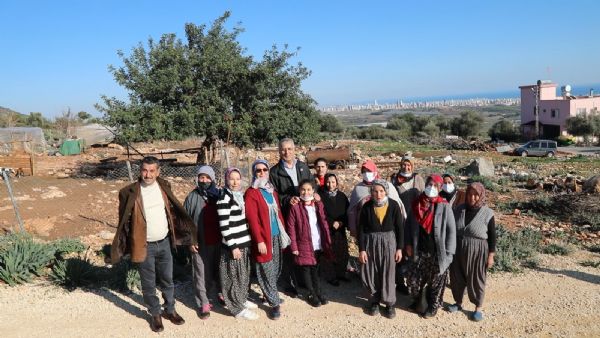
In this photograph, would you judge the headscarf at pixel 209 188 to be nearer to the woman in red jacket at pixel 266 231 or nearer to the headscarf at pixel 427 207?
the woman in red jacket at pixel 266 231

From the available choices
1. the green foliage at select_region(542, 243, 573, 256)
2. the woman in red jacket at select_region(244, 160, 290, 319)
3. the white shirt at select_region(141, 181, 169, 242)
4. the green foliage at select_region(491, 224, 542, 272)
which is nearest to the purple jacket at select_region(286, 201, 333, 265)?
the woman in red jacket at select_region(244, 160, 290, 319)

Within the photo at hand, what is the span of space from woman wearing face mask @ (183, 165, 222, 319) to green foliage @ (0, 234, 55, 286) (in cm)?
262

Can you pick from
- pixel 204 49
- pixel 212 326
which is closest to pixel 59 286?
pixel 212 326

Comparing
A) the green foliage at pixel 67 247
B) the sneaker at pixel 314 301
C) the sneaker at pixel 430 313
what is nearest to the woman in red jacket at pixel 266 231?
the sneaker at pixel 314 301

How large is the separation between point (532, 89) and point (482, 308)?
2022 inches

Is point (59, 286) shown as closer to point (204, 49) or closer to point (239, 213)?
point (239, 213)

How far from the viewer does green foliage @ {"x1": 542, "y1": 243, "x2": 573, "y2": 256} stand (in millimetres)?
7004

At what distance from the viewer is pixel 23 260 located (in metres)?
5.99

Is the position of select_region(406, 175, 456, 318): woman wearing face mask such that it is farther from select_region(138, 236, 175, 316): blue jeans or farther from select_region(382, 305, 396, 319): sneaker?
select_region(138, 236, 175, 316): blue jeans

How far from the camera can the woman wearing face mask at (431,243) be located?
477 centimetres

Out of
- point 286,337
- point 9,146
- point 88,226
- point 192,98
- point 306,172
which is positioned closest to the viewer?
point 286,337

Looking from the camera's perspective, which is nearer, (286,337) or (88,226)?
(286,337)

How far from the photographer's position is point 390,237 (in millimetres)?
4898

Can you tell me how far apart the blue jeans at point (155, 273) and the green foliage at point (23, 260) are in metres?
2.29
